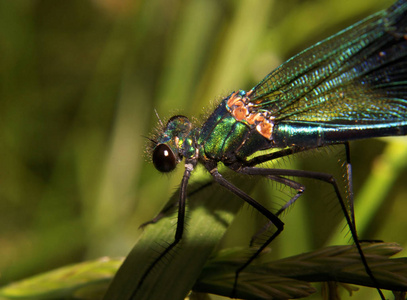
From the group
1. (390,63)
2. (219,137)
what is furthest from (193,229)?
(390,63)

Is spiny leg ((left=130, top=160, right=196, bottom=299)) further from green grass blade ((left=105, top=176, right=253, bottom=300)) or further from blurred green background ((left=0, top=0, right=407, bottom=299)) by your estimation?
blurred green background ((left=0, top=0, right=407, bottom=299))

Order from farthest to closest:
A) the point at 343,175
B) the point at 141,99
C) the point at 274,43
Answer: the point at 141,99 → the point at 274,43 → the point at 343,175

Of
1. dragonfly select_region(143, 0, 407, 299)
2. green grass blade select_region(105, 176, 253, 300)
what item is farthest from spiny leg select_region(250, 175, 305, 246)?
green grass blade select_region(105, 176, 253, 300)

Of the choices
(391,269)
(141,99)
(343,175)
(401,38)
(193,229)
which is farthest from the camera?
(141,99)

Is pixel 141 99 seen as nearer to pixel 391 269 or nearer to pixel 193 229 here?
pixel 193 229

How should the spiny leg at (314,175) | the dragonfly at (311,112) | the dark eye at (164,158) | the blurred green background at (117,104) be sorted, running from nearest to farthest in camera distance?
the spiny leg at (314,175)
the dragonfly at (311,112)
the dark eye at (164,158)
the blurred green background at (117,104)

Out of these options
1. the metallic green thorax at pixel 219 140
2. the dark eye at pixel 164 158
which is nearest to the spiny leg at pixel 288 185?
the metallic green thorax at pixel 219 140

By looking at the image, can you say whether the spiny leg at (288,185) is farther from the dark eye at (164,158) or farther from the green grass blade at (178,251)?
the dark eye at (164,158)
